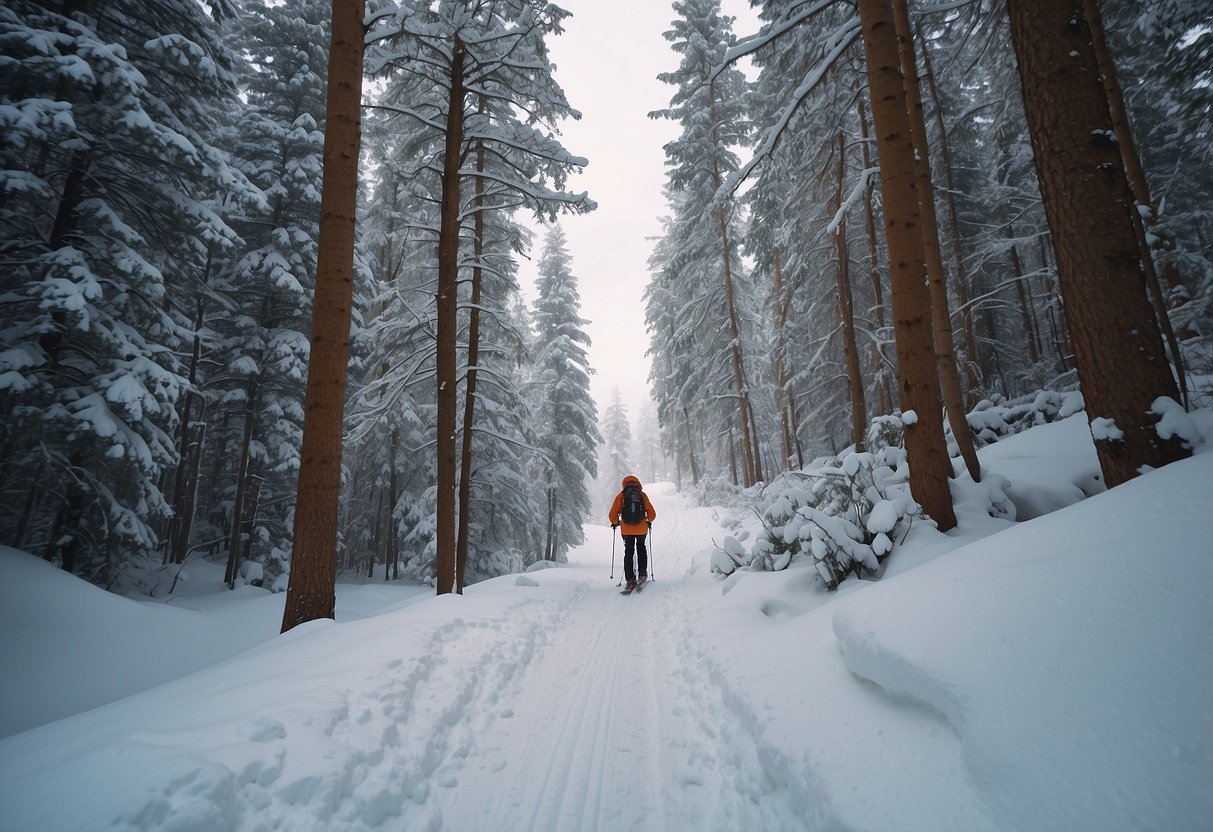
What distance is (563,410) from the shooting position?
19719mm

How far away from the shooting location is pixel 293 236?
11875mm

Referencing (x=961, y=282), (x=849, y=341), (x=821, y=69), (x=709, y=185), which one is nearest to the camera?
(x=821, y=69)

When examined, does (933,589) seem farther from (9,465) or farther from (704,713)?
(9,465)

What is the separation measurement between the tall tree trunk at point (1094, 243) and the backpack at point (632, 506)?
679cm

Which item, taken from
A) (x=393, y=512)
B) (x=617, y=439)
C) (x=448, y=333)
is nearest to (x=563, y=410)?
(x=393, y=512)

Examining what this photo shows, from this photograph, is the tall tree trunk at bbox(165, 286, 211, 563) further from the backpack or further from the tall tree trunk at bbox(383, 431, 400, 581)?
the backpack

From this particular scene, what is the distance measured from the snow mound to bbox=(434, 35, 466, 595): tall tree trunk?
5910 millimetres

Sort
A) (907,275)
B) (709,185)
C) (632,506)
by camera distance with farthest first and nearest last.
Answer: (709,185), (632,506), (907,275)

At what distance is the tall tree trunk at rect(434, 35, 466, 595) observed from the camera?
6922mm

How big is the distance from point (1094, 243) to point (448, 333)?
7.24 metres

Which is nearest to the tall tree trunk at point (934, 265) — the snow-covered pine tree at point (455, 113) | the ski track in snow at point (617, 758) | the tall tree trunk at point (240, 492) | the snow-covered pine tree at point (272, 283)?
the ski track in snow at point (617, 758)

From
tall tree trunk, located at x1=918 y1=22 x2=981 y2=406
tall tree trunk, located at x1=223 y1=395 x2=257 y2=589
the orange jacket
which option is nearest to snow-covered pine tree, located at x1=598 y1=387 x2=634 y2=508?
tall tree trunk, located at x1=918 y1=22 x2=981 y2=406

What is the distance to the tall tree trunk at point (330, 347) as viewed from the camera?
4578mm

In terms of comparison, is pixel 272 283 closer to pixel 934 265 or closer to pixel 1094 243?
pixel 934 265
